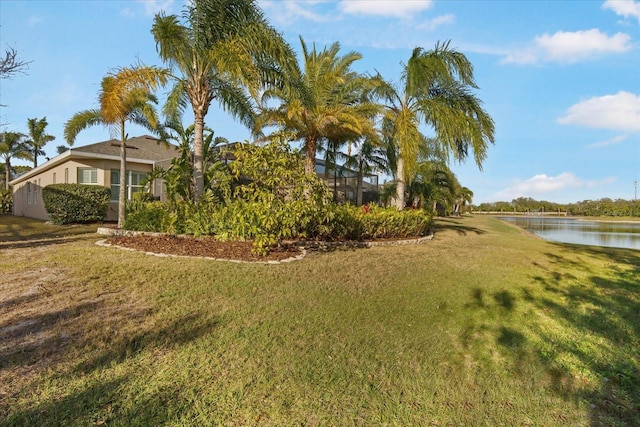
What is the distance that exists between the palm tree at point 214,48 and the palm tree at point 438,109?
504cm

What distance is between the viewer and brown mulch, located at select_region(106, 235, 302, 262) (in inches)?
276

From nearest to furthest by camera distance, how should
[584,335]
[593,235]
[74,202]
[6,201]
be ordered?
[584,335] → [74,202] → [593,235] → [6,201]

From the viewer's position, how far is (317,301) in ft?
15.6

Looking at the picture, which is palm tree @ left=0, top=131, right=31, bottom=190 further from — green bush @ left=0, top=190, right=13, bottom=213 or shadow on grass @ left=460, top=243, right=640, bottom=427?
shadow on grass @ left=460, top=243, right=640, bottom=427

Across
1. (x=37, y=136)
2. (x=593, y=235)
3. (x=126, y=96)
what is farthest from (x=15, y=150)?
(x=593, y=235)

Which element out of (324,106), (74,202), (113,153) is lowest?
(74,202)

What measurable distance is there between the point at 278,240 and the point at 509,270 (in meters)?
4.85

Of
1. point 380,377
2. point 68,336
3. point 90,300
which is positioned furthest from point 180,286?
point 380,377

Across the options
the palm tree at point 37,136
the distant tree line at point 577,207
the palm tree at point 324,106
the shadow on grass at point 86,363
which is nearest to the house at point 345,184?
the palm tree at point 324,106

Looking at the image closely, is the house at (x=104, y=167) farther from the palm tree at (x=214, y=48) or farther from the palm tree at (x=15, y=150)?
the palm tree at (x=15, y=150)

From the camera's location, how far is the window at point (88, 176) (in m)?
15.1

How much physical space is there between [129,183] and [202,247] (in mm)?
10718

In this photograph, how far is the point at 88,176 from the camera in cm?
1520

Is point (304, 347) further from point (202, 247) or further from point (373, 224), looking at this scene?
point (373, 224)
